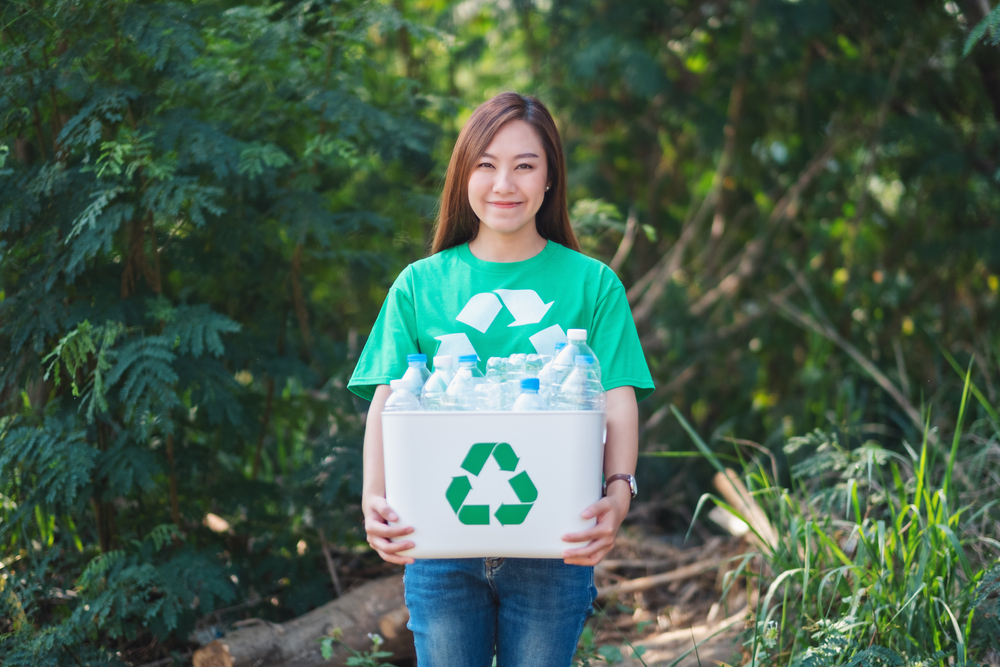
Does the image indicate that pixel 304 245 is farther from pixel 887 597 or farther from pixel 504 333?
pixel 887 597

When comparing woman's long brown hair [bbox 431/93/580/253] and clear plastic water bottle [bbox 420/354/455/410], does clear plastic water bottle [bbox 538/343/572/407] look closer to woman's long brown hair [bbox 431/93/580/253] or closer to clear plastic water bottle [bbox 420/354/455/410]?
clear plastic water bottle [bbox 420/354/455/410]

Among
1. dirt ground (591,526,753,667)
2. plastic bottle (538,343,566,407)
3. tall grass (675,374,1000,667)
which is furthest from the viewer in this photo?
dirt ground (591,526,753,667)

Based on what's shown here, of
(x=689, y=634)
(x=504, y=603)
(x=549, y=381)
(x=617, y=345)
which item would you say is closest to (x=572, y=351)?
(x=549, y=381)

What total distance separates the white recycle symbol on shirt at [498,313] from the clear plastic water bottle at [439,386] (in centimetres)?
13

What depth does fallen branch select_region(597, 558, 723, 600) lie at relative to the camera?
321 centimetres

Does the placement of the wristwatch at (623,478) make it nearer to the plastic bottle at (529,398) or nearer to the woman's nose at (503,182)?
the plastic bottle at (529,398)

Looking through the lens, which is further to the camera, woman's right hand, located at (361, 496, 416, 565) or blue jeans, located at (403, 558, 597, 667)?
blue jeans, located at (403, 558, 597, 667)

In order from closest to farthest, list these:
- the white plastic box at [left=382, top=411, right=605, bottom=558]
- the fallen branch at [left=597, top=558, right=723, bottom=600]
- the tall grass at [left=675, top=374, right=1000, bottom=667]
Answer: the white plastic box at [left=382, top=411, right=605, bottom=558] < the tall grass at [left=675, top=374, right=1000, bottom=667] < the fallen branch at [left=597, top=558, right=723, bottom=600]

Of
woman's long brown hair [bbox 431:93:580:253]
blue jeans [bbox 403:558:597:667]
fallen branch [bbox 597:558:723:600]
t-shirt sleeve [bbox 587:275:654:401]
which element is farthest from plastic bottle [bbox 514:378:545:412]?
fallen branch [bbox 597:558:723:600]

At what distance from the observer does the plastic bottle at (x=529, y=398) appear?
1375 mm

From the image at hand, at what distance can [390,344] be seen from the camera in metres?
1.64

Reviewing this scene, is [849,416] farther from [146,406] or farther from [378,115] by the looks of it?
[146,406]

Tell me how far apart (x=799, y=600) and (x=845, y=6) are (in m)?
3.30

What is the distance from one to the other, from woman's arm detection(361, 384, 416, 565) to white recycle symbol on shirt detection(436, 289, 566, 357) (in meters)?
0.18
